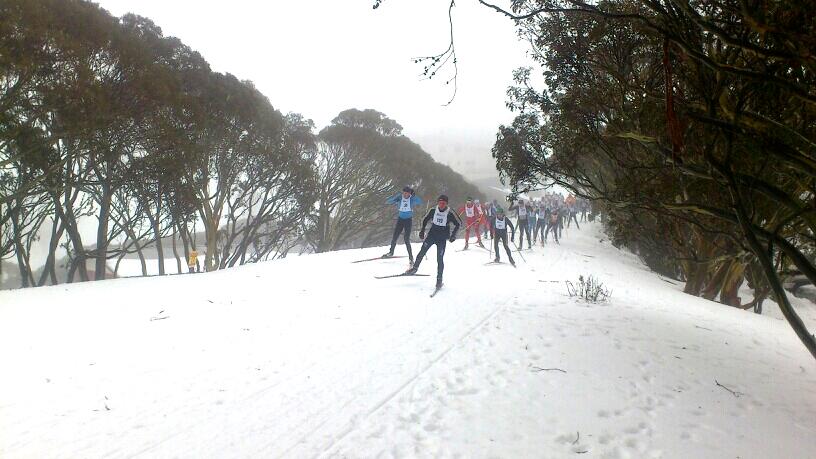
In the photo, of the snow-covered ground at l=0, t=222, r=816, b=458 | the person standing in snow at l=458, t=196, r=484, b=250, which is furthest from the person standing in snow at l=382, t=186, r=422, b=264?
the person standing in snow at l=458, t=196, r=484, b=250

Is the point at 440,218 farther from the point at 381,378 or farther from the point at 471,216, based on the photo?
the point at 471,216

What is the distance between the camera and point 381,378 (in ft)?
14.6

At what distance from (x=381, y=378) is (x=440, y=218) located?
4997mm

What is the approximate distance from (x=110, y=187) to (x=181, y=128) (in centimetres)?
415

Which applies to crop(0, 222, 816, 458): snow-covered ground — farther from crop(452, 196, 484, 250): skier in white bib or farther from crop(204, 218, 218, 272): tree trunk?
crop(204, 218, 218, 272): tree trunk

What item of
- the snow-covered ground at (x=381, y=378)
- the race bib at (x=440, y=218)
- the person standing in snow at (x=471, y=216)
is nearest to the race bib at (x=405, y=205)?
the race bib at (x=440, y=218)

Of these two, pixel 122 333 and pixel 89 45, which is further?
pixel 89 45

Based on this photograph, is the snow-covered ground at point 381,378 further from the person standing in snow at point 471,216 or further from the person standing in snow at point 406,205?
the person standing in snow at point 471,216

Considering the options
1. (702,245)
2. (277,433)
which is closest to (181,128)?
(277,433)

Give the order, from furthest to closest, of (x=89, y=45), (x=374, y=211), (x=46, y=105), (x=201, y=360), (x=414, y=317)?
(x=374, y=211) < (x=89, y=45) < (x=46, y=105) < (x=414, y=317) < (x=201, y=360)

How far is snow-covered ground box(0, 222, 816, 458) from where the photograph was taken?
3.38 m

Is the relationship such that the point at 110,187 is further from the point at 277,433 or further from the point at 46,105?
the point at 277,433

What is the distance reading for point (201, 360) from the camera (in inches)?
191

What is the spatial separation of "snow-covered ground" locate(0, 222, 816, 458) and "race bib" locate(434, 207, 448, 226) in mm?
1670
